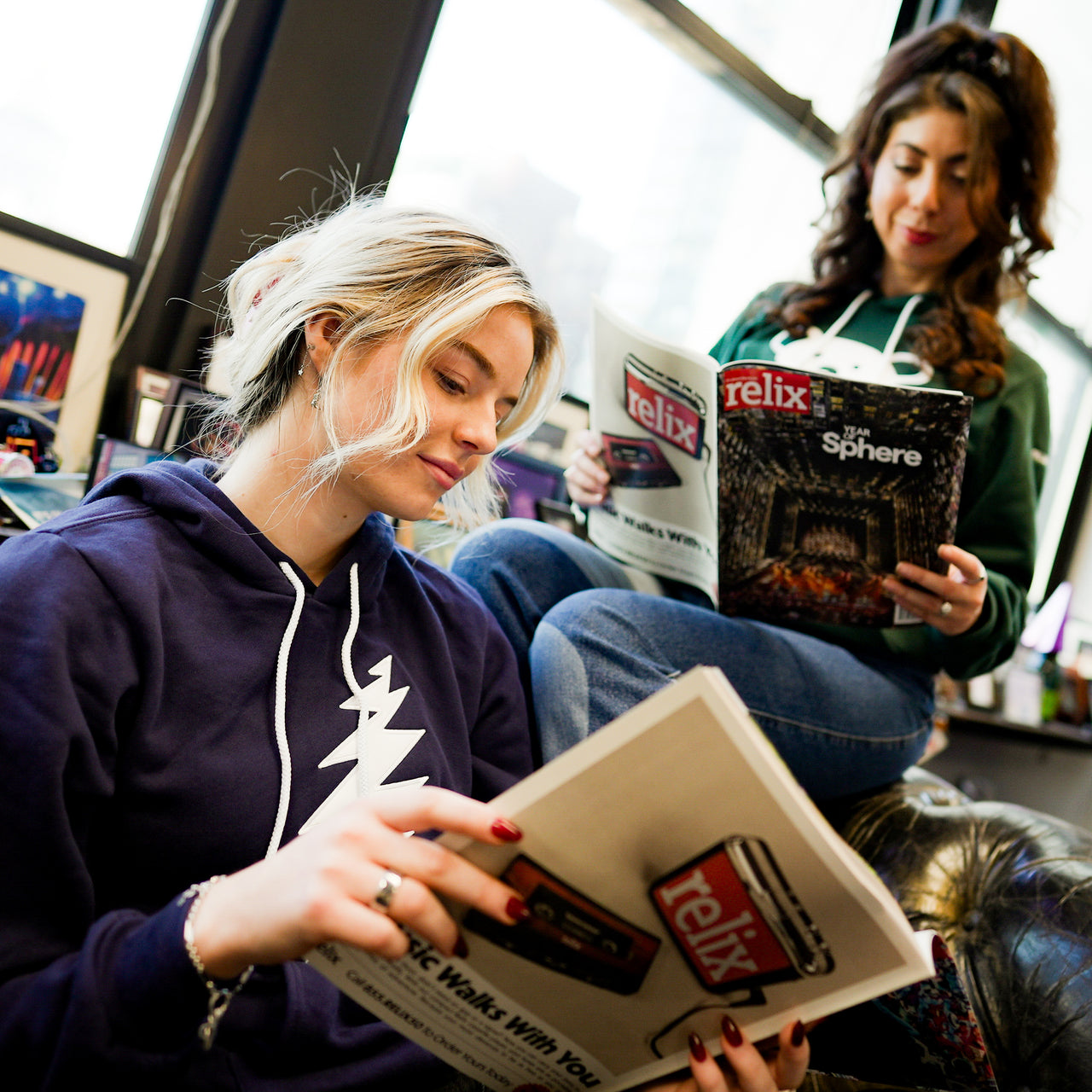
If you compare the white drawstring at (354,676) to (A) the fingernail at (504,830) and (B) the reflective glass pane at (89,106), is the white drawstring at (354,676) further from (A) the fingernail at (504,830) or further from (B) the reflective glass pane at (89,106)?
(B) the reflective glass pane at (89,106)

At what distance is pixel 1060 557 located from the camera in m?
4.12

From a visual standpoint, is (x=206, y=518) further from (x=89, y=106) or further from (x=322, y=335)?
(x=89, y=106)

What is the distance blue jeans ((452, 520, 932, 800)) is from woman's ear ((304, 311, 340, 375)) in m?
0.37

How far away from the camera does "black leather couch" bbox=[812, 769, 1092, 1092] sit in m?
0.82

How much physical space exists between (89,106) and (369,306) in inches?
40.5

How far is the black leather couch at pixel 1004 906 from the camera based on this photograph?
816 mm

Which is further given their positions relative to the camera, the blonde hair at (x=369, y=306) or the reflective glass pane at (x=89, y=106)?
the reflective glass pane at (x=89, y=106)

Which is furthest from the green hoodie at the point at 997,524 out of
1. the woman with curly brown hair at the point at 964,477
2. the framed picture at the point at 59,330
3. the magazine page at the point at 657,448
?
the framed picture at the point at 59,330

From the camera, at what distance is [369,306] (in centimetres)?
76

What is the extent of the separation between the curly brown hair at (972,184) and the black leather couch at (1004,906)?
556 millimetres

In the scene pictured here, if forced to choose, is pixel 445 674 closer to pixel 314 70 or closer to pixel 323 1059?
pixel 323 1059

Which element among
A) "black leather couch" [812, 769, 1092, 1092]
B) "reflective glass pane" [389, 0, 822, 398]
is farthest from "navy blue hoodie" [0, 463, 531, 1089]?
"reflective glass pane" [389, 0, 822, 398]

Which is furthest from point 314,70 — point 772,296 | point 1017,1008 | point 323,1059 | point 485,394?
point 1017,1008

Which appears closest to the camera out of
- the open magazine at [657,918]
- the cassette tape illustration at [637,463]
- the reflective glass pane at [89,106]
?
the open magazine at [657,918]
